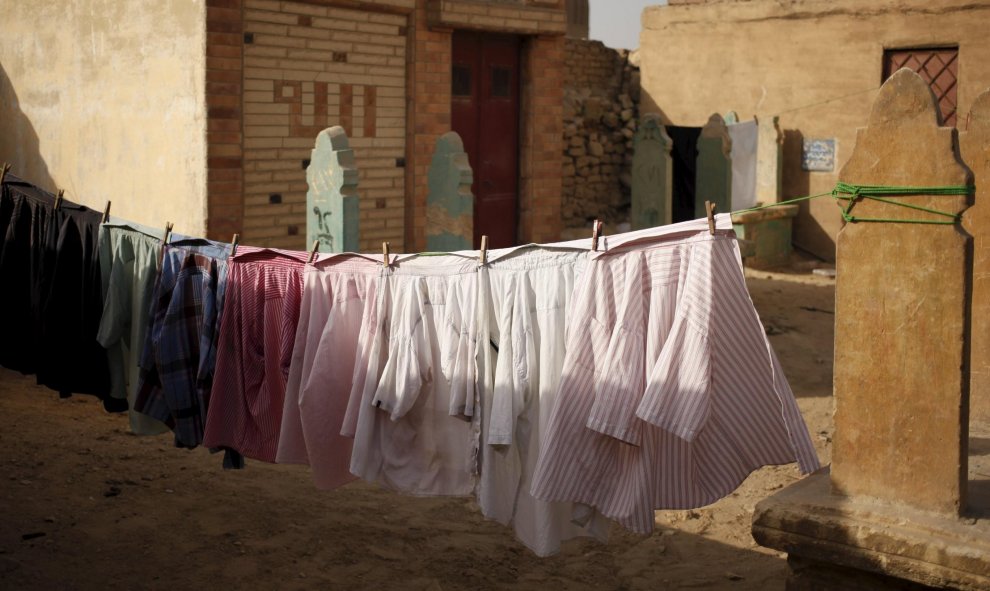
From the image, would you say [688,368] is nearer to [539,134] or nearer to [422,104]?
[422,104]

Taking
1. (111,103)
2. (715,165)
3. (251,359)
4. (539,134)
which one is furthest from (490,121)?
(251,359)

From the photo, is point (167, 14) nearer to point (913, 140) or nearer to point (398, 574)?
point (398, 574)

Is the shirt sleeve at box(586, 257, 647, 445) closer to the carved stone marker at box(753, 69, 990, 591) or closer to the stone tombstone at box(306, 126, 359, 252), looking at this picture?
the carved stone marker at box(753, 69, 990, 591)

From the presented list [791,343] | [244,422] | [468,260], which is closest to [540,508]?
[468,260]

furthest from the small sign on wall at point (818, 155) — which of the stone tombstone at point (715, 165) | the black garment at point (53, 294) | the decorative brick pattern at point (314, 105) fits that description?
the black garment at point (53, 294)

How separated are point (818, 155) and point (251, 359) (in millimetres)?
11786

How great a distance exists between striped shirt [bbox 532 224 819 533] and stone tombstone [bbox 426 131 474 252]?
12.0 ft

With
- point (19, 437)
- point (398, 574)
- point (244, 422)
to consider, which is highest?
point (244, 422)

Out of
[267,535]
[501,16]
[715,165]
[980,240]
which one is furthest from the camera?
[715,165]

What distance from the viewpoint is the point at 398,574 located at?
581 centimetres

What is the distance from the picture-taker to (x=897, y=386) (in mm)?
3684

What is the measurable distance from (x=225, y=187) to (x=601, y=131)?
28.8 ft

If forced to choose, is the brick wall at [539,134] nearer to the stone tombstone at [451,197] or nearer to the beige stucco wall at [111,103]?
the stone tombstone at [451,197]

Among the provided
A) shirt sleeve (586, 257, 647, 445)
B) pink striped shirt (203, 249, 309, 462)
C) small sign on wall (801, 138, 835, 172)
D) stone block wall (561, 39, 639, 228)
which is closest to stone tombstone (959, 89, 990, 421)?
shirt sleeve (586, 257, 647, 445)
